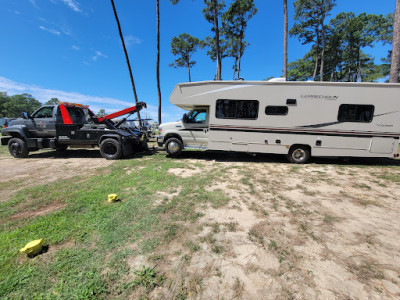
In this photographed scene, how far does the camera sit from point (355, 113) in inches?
230

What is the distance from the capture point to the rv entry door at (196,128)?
679 centimetres

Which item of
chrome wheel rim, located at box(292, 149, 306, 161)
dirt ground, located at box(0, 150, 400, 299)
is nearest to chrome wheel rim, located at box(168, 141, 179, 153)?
dirt ground, located at box(0, 150, 400, 299)

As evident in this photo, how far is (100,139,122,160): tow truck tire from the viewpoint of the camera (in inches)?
269

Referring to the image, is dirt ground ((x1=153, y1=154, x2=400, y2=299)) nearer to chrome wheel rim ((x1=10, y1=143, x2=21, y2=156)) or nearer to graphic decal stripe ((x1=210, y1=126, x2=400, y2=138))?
graphic decal stripe ((x1=210, y1=126, x2=400, y2=138))

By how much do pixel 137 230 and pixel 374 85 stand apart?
8.70 m

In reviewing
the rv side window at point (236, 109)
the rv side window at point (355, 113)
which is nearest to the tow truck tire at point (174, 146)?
the rv side window at point (236, 109)

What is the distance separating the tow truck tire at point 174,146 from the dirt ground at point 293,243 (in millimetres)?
3145

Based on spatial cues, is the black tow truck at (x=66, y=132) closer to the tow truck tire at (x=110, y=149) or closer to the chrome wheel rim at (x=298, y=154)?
the tow truck tire at (x=110, y=149)

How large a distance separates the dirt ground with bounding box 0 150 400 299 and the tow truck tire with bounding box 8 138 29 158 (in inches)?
135

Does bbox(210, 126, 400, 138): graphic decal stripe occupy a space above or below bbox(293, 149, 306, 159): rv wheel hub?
above

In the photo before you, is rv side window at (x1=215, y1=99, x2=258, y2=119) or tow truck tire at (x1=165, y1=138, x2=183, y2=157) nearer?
rv side window at (x1=215, y1=99, x2=258, y2=119)

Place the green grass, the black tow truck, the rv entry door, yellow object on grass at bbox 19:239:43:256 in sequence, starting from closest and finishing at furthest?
the green grass → yellow object on grass at bbox 19:239:43:256 → the rv entry door → the black tow truck

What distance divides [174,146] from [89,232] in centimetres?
489

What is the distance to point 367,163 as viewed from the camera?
6.52m
